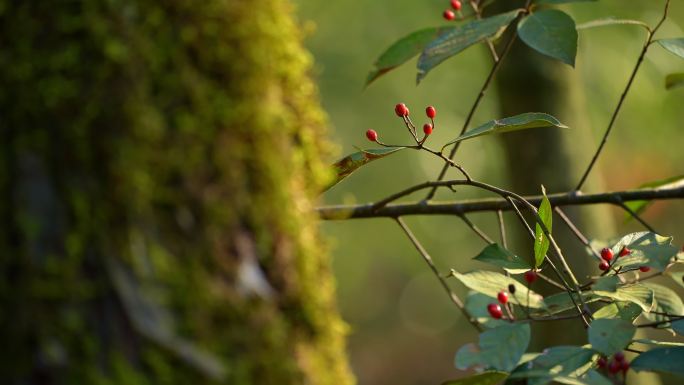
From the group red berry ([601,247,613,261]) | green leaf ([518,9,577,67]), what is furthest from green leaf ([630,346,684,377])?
green leaf ([518,9,577,67])

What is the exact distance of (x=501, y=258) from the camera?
94 centimetres

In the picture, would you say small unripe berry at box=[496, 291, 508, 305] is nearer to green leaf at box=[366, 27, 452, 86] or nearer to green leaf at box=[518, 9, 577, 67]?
green leaf at box=[518, 9, 577, 67]

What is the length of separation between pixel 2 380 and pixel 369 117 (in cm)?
660

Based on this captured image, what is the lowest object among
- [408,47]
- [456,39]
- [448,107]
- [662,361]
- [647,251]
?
[662,361]

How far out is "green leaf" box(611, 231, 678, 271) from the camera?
860 millimetres

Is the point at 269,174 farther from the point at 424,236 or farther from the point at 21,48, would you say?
the point at 424,236

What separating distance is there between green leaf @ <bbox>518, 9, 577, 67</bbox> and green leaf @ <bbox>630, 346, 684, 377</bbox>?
1.24ft

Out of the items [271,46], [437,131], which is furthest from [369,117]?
[271,46]

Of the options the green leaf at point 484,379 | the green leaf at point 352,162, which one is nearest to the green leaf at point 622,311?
the green leaf at point 484,379

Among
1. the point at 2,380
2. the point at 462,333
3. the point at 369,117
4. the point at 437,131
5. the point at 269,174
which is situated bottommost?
the point at 2,380

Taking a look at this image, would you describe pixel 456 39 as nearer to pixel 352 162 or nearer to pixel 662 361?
Result: pixel 352 162

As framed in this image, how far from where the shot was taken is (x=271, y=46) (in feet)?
3.55

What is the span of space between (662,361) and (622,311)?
0.22 ft

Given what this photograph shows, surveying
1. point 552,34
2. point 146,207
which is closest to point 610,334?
point 552,34
